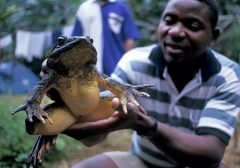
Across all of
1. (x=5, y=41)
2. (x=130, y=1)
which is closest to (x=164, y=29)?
(x=5, y=41)

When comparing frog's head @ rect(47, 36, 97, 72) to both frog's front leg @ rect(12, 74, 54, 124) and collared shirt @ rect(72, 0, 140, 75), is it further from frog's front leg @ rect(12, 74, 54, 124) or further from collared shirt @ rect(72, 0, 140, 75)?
collared shirt @ rect(72, 0, 140, 75)

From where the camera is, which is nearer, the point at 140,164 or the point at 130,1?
the point at 140,164

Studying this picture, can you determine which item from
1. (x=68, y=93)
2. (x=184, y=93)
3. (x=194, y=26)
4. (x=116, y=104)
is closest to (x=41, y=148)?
(x=68, y=93)

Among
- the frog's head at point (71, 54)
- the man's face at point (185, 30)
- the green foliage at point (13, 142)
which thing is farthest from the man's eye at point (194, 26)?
the green foliage at point (13, 142)

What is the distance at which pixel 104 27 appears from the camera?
11.6ft

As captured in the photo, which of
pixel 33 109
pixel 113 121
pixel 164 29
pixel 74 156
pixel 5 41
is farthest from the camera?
pixel 5 41

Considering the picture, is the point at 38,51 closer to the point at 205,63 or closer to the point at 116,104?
the point at 205,63

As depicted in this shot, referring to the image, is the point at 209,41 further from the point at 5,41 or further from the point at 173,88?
the point at 5,41

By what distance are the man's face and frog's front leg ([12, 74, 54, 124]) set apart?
2.28ft

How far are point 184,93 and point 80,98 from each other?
714 millimetres

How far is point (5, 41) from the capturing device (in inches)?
192

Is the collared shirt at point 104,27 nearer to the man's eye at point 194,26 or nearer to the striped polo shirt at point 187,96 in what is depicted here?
the striped polo shirt at point 187,96

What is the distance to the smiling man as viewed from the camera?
1736mm

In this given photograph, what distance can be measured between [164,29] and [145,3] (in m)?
4.84
